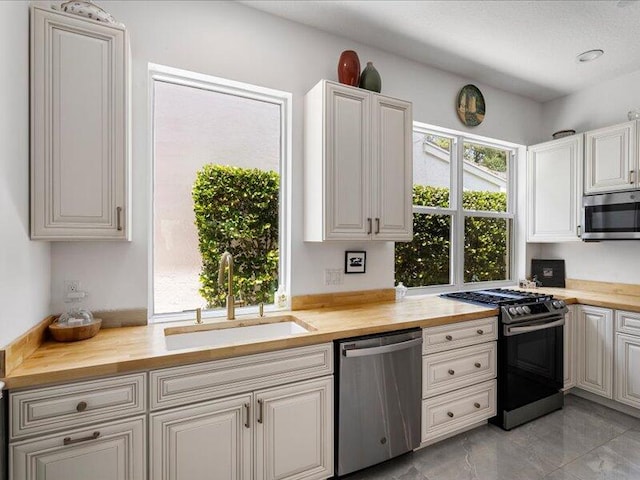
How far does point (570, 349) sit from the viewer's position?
9.64 feet

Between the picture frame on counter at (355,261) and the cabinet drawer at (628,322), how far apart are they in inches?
78.2

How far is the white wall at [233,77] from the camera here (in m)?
1.91

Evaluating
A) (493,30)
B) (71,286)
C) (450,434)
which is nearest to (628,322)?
(450,434)

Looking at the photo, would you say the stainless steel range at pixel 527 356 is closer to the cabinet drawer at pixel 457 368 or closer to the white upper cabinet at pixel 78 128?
the cabinet drawer at pixel 457 368

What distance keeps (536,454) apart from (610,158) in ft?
7.97

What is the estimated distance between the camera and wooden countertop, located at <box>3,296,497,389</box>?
1.31 m

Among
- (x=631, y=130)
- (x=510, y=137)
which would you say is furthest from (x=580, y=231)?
(x=510, y=137)

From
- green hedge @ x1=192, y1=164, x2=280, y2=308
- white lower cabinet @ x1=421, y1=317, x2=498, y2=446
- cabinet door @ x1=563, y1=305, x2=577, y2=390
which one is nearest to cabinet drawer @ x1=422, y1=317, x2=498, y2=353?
white lower cabinet @ x1=421, y1=317, x2=498, y2=446

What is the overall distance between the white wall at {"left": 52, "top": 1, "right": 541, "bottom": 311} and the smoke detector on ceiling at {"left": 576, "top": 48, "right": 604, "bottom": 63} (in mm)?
1009

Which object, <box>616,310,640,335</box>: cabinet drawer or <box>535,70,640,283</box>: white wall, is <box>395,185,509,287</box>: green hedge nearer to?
<box>535,70,640,283</box>: white wall

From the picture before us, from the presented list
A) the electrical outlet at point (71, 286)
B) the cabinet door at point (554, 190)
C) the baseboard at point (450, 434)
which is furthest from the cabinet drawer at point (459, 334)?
the electrical outlet at point (71, 286)

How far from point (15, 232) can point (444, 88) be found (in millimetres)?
3167

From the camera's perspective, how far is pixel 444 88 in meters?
3.08

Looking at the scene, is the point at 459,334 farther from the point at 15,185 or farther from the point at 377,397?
the point at 15,185
